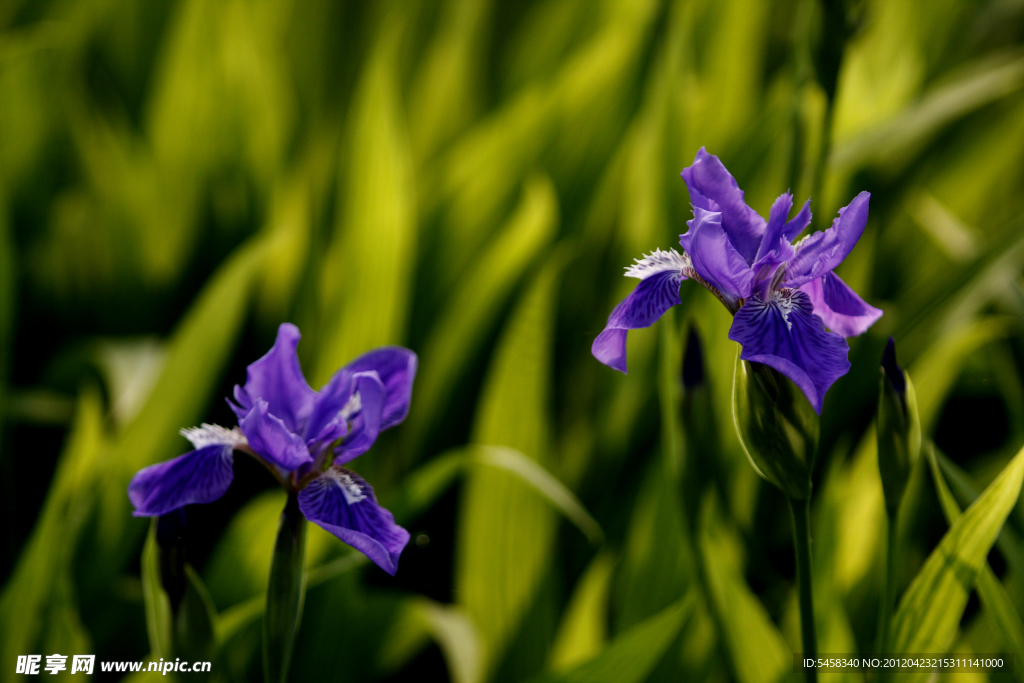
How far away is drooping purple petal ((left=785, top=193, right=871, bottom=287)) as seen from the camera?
12.2 inches

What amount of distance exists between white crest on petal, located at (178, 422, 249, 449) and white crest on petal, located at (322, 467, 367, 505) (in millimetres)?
44

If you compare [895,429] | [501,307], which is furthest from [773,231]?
[501,307]

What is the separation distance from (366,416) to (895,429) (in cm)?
26

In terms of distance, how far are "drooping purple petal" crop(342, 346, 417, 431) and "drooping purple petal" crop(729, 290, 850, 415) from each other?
0.53 ft

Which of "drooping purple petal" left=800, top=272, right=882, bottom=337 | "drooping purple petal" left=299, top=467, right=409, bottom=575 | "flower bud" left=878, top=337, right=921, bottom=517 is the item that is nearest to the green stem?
"flower bud" left=878, top=337, right=921, bottom=517

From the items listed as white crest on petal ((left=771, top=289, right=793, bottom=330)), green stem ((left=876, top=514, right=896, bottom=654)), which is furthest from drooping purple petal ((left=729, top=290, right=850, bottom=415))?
green stem ((left=876, top=514, right=896, bottom=654))

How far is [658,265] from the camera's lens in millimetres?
360

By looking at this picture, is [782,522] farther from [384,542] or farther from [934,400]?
[384,542]

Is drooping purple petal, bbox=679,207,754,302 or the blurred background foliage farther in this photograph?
the blurred background foliage

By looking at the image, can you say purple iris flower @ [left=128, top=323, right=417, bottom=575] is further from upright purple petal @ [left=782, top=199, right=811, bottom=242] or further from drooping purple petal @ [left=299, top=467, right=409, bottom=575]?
upright purple petal @ [left=782, top=199, right=811, bottom=242]

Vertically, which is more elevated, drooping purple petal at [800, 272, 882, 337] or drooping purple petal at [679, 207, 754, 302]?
drooping purple petal at [679, 207, 754, 302]

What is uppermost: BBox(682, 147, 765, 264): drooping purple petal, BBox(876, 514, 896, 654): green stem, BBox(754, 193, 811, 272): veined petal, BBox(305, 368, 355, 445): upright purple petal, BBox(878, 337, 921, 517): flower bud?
BBox(682, 147, 765, 264): drooping purple petal

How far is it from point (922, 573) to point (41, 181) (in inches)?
38.9

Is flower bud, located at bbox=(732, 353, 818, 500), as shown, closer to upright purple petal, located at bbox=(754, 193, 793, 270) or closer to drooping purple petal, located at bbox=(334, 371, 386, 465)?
upright purple petal, located at bbox=(754, 193, 793, 270)
